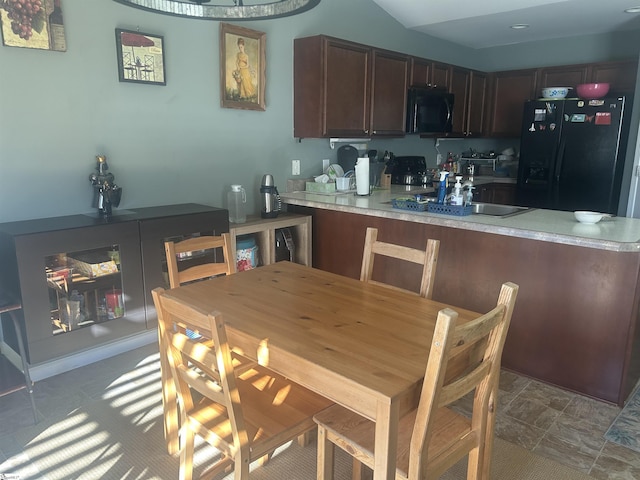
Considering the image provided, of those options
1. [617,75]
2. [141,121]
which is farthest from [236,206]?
[617,75]

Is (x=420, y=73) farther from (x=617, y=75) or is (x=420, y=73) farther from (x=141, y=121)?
(x=141, y=121)

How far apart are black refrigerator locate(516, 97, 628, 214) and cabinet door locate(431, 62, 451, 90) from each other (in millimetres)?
886

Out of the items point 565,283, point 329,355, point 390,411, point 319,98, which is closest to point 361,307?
point 329,355

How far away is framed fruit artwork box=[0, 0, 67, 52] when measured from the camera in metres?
2.39

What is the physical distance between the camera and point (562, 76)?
16.9ft

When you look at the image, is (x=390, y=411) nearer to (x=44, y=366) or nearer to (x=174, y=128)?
(x=44, y=366)

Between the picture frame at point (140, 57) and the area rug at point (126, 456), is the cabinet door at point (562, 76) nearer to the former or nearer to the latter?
the picture frame at point (140, 57)

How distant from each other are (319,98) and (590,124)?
2745 mm

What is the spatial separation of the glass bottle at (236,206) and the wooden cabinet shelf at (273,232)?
2.6 inches

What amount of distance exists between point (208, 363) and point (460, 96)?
15.1 ft

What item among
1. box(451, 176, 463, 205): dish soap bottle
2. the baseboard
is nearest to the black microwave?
box(451, 176, 463, 205): dish soap bottle

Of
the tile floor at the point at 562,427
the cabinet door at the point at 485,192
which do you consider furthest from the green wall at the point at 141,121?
the tile floor at the point at 562,427

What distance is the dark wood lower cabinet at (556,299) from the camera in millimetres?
2389

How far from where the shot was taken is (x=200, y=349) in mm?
1442
